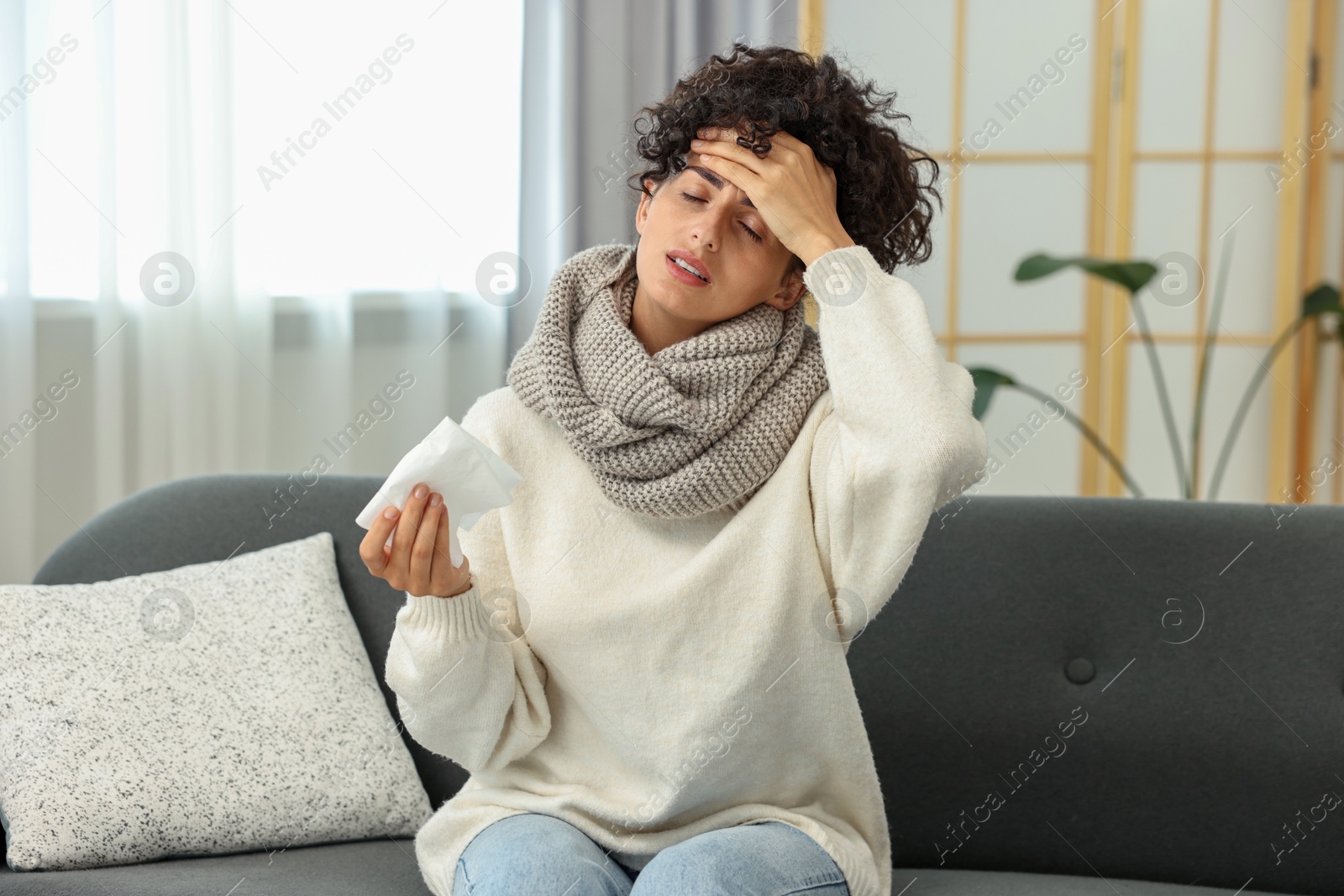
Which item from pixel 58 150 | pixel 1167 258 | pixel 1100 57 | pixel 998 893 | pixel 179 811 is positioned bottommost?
pixel 998 893

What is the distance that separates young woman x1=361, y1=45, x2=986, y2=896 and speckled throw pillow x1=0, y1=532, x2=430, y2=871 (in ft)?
0.75

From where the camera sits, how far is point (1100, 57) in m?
3.06

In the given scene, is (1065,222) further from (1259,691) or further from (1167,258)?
(1259,691)

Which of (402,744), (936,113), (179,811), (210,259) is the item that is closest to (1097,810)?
(402,744)

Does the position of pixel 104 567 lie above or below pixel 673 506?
below

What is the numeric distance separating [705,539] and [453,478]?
314mm

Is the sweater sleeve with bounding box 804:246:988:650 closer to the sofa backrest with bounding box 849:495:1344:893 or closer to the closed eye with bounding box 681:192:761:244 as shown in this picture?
the closed eye with bounding box 681:192:761:244

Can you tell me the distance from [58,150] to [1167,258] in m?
2.65

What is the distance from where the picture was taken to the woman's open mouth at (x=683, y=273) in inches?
47.2

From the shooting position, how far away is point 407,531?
1.04 m

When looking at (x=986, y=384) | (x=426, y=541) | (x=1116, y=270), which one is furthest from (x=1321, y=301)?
(x=426, y=541)

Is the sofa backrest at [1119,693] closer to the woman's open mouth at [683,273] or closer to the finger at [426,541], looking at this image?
the woman's open mouth at [683,273]

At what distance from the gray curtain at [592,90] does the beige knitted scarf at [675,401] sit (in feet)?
5.30

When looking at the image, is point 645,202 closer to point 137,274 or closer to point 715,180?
point 715,180
